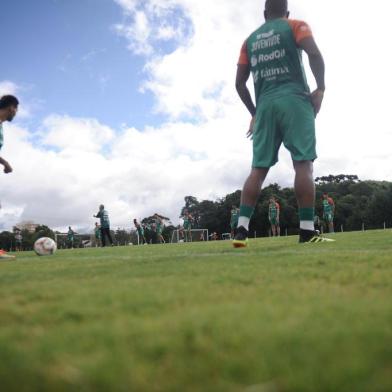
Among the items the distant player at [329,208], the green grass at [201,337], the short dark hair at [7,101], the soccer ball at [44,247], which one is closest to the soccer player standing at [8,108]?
the short dark hair at [7,101]

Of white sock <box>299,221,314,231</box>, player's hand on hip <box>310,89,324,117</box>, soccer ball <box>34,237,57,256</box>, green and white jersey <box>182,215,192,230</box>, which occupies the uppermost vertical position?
player's hand on hip <box>310,89,324,117</box>

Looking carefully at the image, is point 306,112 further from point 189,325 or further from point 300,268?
point 189,325

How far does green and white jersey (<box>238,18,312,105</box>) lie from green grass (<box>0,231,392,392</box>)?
10.6ft

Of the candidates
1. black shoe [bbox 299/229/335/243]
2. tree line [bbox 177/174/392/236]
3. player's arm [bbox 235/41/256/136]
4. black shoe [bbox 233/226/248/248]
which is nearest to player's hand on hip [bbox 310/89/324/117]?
player's arm [bbox 235/41/256/136]

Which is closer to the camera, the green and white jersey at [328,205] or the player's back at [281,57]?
the player's back at [281,57]

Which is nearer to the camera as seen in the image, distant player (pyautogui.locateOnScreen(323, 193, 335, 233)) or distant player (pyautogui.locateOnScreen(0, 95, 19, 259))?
distant player (pyautogui.locateOnScreen(0, 95, 19, 259))

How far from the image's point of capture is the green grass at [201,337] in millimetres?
810

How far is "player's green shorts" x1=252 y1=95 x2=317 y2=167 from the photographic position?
4.53 meters

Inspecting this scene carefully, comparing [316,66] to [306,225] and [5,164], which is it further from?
[5,164]

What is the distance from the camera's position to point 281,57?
15.3 ft

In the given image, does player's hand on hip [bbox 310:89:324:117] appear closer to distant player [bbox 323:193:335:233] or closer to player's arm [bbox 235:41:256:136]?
player's arm [bbox 235:41:256:136]

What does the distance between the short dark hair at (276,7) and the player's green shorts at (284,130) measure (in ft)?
3.37

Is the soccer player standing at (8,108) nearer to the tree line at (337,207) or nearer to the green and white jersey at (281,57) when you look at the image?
the green and white jersey at (281,57)

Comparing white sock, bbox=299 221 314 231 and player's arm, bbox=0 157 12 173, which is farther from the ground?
player's arm, bbox=0 157 12 173
